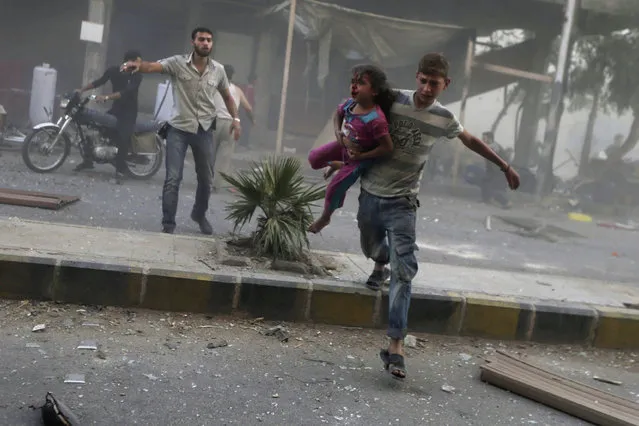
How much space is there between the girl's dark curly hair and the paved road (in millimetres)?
3192

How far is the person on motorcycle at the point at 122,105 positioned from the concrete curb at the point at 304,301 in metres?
5.61

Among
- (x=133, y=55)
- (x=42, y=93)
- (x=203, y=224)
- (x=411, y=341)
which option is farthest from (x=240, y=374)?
(x=42, y=93)

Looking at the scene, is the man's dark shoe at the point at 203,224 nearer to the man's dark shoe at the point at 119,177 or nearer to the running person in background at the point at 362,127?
the running person in background at the point at 362,127

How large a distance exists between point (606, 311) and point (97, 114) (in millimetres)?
7061

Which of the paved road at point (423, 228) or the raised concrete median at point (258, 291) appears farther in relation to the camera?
the paved road at point (423, 228)

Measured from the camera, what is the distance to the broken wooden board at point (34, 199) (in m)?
7.31

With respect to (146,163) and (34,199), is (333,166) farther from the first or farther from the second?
(146,163)

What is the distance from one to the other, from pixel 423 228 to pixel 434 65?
5.58m

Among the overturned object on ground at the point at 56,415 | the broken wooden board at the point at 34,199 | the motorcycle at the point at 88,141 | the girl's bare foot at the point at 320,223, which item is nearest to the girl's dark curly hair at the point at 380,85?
the girl's bare foot at the point at 320,223

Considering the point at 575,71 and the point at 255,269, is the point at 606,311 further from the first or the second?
the point at 575,71

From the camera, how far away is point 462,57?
1445 cm

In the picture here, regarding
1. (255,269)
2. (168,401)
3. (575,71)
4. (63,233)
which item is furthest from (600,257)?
(575,71)

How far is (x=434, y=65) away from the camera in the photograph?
401 cm

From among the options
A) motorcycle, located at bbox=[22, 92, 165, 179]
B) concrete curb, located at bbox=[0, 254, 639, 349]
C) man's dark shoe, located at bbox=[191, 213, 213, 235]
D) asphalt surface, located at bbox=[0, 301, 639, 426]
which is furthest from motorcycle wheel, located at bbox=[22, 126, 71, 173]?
asphalt surface, located at bbox=[0, 301, 639, 426]
